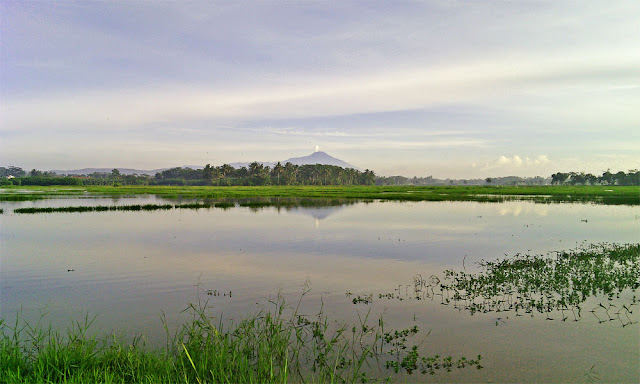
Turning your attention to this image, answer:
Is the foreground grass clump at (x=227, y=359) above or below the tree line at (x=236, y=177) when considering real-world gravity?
below

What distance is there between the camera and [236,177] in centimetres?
14350

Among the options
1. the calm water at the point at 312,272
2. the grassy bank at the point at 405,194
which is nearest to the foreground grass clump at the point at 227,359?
the calm water at the point at 312,272

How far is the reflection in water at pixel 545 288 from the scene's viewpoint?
31.9ft

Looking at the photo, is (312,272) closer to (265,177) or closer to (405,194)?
(405,194)

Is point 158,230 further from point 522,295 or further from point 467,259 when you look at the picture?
point 522,295

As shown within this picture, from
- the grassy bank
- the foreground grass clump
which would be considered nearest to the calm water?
the foreground grass clump

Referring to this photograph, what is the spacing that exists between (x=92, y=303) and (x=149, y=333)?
3.45 metres

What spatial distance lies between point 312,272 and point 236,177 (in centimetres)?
13323

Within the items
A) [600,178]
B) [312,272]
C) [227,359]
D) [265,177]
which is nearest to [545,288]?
[312,272]

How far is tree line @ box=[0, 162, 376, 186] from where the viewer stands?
127 meters

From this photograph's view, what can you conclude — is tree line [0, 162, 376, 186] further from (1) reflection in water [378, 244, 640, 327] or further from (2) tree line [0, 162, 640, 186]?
(1) reflection in water [378, 244, 640, 327]

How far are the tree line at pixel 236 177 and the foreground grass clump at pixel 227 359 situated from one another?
123186 mm

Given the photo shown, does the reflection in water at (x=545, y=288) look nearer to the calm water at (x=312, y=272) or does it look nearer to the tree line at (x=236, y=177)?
the calm water at (x=312, y=272)

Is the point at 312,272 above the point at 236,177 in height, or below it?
below
